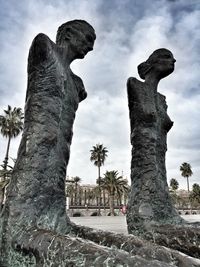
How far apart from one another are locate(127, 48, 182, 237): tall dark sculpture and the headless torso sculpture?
1338 millimetres

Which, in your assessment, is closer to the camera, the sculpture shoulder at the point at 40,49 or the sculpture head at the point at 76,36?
the sculpture shoulder at the point at 40,49

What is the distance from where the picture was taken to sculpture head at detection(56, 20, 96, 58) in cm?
339

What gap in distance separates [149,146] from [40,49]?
1997mm

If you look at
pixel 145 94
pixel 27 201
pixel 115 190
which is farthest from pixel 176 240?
pixel 115 190

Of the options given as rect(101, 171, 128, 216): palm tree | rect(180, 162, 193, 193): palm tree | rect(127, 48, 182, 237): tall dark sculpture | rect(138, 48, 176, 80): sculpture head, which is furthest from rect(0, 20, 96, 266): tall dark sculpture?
rect(180, 162, 193, 193): palm tree

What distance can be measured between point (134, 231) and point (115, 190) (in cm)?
5077

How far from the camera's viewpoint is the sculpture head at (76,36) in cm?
339

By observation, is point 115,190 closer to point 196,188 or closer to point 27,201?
point 196,188

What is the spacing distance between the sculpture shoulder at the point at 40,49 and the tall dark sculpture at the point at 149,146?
1.88 m

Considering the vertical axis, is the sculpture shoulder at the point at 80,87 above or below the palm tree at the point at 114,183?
below

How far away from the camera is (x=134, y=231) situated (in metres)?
3.85

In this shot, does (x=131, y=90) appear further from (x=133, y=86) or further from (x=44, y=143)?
(x=44, y=143)

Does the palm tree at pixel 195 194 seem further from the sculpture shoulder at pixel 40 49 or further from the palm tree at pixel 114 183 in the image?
the sculpture shoulder at pixel 40 49

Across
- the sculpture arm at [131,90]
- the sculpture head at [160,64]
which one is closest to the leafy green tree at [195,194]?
the sculpture head at [160,64]
